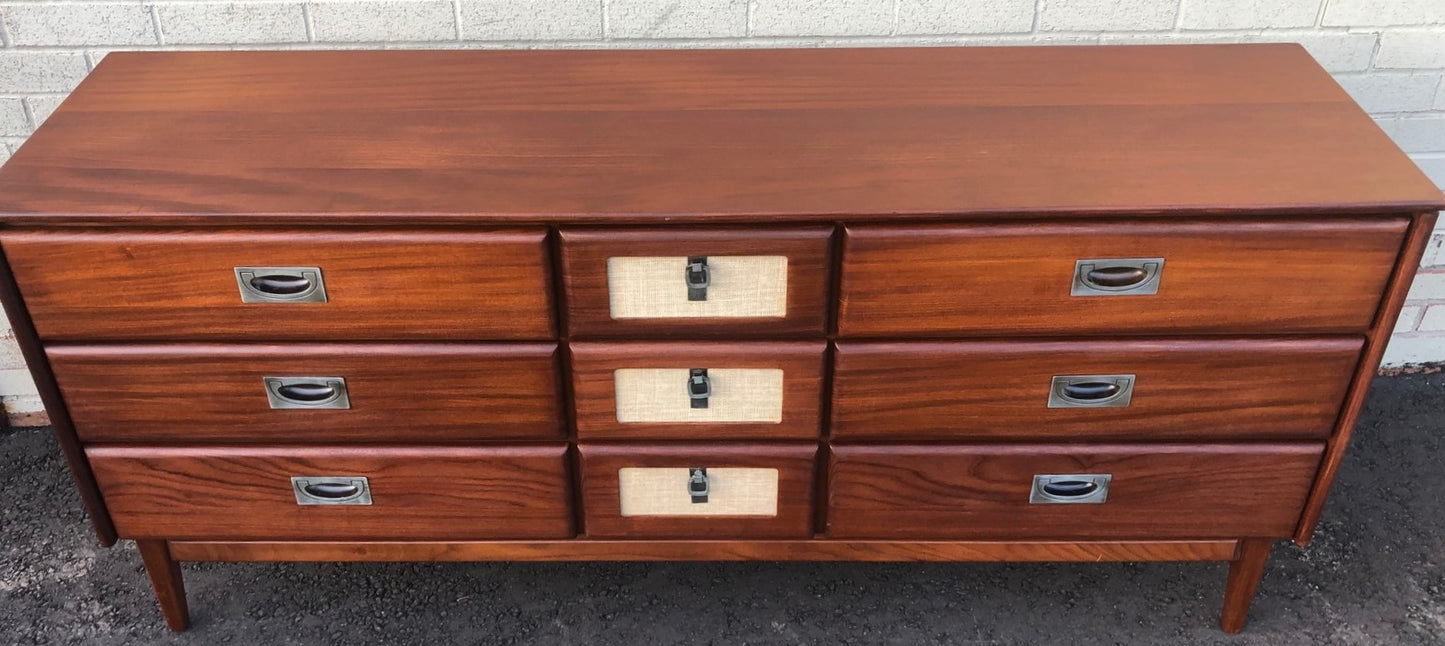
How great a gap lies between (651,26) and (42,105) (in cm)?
92

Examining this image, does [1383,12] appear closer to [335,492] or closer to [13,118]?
[335,492]

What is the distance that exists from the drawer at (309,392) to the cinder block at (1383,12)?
1275 millimetres

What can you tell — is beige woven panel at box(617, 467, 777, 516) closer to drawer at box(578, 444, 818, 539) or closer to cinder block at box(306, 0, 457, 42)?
drawer at box(578, 444, 818, 539)

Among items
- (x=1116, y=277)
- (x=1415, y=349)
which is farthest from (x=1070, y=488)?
(x=1415, y=349)

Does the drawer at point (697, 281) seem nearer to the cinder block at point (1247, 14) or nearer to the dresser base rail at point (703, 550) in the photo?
the dresser base rail at point (703, 550)

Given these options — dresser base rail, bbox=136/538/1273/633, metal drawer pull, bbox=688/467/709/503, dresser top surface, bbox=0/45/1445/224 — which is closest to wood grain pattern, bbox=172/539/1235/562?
dresser base rail, bbox=136/538/1273/633

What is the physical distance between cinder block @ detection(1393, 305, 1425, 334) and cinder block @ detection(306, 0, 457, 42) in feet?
5.50

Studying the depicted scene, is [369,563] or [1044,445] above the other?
[1044,445]

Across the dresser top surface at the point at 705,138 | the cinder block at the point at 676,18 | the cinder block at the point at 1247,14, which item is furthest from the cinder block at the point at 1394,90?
the cinder block at the point at 676,18

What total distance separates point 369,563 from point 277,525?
29 cm

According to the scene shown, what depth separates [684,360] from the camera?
1.29 meters

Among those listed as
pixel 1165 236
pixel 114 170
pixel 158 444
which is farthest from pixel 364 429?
pixel 1165 236

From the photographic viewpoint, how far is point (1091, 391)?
1.32 meters

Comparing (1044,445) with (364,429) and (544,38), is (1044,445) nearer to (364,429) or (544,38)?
(364,429)
